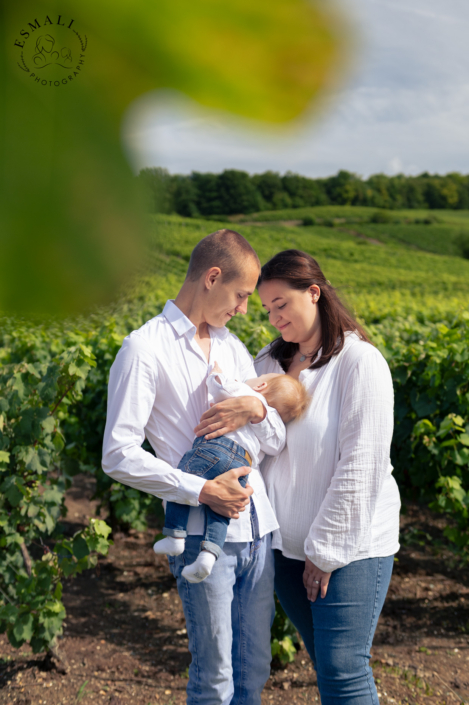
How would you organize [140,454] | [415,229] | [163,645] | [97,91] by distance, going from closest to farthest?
[97,91], [140,454], [163,645], [415,229]

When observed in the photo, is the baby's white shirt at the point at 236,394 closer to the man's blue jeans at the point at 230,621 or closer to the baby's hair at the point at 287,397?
the baby's hair at the point at 287,397

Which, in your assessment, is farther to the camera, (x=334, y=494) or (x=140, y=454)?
(x=334, y=494)

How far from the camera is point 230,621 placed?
1543 millimetres

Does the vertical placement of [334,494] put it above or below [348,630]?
above

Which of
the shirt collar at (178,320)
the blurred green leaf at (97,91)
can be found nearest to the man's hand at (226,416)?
the shirt collar at (178,320)

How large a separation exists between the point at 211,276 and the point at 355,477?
2.24ft

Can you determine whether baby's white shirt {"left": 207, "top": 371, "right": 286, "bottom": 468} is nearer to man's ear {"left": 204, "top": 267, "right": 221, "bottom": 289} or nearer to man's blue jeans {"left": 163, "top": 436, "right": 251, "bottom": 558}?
man's blue jeans {"left": 163, "top": 436, "right": 251, "bottom": 558}

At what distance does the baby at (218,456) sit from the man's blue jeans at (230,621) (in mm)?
68

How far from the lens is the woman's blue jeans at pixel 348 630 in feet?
5.08

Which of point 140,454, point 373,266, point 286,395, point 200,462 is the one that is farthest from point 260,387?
point 373,266

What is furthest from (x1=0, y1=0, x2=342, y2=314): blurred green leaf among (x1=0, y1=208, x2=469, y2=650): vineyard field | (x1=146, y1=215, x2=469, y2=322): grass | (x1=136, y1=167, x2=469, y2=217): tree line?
(x1=146, y1=215, x2=469, y2=322): grass

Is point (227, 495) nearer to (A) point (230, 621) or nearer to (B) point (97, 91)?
(A) point (230, 621)

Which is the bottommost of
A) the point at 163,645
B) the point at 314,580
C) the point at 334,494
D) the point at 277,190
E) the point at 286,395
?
the point at 163,645

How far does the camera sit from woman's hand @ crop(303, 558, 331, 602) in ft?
5.12
